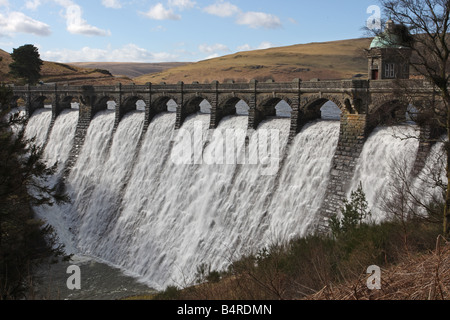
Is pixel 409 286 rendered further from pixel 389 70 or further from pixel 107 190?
pixel 107 190

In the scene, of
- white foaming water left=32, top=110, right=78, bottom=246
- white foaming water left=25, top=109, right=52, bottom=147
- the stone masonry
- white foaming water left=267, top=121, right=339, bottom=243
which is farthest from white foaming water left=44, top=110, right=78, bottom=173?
white foaming water left=267, top=121, right=339, bottom=243

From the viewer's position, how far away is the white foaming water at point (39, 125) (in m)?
65.2

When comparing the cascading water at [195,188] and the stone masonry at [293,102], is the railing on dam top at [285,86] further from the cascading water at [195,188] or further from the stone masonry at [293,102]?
the cascading water at [195,188]

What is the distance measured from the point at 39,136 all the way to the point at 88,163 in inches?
623

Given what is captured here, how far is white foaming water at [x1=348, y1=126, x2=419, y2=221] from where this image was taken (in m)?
28.9

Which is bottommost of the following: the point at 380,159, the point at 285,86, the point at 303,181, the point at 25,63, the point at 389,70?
the point at 303,181

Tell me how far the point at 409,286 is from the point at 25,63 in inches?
4491

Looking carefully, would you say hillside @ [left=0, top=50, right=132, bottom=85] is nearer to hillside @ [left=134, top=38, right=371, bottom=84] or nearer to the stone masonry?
hillside @ [left=134, top=38, right=371, bottom=84]

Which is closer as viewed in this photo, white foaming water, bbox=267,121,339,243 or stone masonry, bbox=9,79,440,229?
stone masonry, bbox=9,79,440,229

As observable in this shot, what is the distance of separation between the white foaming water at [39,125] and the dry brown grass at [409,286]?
6302cm

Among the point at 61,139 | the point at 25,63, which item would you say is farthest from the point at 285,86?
the point at 25,63

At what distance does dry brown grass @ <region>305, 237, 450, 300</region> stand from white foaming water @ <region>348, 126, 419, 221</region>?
69.0ft

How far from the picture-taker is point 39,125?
67.2 m
